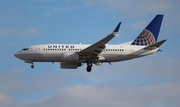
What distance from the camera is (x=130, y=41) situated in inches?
3081

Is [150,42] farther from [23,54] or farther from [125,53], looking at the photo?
[23,54]

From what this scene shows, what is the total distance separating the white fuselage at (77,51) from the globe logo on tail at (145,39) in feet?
10.1

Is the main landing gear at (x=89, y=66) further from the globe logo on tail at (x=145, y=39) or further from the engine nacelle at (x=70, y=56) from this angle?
the globe logo on tail at (x=145, y=39)

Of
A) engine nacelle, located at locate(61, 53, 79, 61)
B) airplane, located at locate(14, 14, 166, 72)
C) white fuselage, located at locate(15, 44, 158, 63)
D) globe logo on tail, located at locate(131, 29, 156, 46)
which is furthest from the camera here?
globe logo on tail, located at locate(131, 29, 156, 46)

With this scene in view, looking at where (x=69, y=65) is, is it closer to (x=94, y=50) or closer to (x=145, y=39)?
(x=94, y=50)

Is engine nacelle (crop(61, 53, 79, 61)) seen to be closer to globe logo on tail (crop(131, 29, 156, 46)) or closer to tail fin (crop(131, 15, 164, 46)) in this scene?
tail fin (crop(131, 15, 164, 46))

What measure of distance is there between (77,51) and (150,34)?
1294 centimetres

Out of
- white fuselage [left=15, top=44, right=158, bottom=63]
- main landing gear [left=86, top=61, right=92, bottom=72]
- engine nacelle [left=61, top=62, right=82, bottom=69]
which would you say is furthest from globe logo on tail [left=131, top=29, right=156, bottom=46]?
engine nacelle [left=61, top=62, right=82, bottom=69]

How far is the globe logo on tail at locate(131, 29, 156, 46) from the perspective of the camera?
7788 cm

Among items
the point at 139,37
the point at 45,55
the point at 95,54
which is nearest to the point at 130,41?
the point at 139,37

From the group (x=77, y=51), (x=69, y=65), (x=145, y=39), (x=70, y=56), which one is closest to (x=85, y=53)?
(x=77, y=51)

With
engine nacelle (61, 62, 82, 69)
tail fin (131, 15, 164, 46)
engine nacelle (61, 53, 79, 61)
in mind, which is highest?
tail fin (131, 15, 164, 46)

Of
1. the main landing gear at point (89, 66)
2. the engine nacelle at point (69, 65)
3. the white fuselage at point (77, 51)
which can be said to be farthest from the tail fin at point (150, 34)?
the engine nacelle at point (69, 65)

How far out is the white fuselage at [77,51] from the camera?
73625mm
